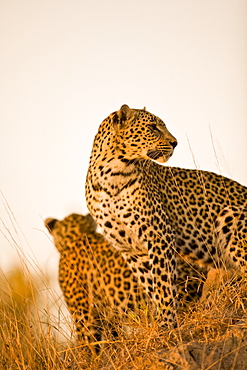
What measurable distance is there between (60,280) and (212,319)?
282cm

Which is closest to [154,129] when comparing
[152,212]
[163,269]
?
[152,212]

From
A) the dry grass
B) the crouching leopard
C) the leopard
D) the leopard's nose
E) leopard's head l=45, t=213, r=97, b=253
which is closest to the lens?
the dry grass

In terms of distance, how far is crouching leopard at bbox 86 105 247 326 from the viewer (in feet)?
19.6

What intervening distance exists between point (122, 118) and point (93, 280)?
178 cm

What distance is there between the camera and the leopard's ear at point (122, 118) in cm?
611

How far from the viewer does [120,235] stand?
6086 millimetres

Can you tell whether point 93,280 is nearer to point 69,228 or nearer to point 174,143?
point 69,228

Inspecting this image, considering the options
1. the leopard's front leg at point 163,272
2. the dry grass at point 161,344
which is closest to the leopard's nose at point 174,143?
the leopard's front leg at point 163,272

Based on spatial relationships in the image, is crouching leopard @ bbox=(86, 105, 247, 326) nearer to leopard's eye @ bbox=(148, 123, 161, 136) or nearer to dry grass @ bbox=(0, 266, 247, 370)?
leopard's eye @ bbox=(148, 123, 161, 136)

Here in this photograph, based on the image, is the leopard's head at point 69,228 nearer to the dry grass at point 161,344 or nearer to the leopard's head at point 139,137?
the leopard's head at point 139,137

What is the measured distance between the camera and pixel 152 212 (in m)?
6.03

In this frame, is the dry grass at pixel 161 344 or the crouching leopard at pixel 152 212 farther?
the crouching leopard at pixel 152 212

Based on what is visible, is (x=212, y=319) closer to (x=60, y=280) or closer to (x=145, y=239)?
(x=145, y=239)

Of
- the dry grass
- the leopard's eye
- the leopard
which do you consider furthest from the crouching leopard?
the dry grass
